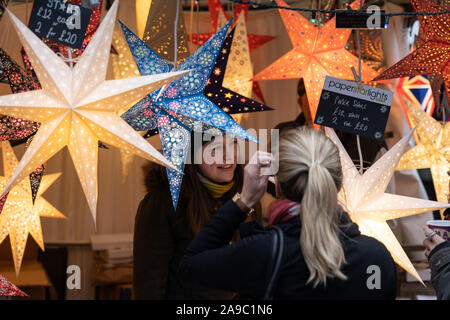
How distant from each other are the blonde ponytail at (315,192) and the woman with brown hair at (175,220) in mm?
666

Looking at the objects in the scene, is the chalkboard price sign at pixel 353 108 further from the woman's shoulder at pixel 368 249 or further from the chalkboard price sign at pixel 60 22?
the chalkboard price sign at pixel 60 22

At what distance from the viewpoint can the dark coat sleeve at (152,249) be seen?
7.16 feet

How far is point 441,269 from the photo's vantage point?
5.57 feet

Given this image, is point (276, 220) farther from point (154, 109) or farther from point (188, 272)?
point (154, 109)

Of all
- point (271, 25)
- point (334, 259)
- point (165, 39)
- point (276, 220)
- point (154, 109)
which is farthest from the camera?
point (271, 25)

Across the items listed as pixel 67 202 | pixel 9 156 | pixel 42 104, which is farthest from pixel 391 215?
pixel 67 202

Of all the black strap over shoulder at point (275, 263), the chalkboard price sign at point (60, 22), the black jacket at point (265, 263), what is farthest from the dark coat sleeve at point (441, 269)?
the chalkboard price sign at point (60, 22)

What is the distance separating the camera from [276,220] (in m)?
1.56

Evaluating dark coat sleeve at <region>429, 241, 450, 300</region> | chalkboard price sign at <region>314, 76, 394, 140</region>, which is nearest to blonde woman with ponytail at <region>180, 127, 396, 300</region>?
dark coat sleeve at <region>429, 241, 450, 300</region>

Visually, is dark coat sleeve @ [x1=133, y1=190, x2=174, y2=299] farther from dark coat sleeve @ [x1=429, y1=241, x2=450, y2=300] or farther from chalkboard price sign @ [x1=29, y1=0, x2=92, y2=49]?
dark coat sleeve @ [x1=429, y1=241, x2=450, y2=300]

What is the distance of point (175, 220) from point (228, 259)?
32.5 inches

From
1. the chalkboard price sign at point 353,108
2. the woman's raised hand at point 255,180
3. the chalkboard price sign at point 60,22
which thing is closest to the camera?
the woman's raised hand at point 255,180

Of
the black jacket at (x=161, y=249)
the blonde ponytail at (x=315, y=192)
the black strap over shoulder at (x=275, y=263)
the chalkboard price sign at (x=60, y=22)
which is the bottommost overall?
the black jacket at (x=161, y=249)

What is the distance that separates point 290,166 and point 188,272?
442 mm
